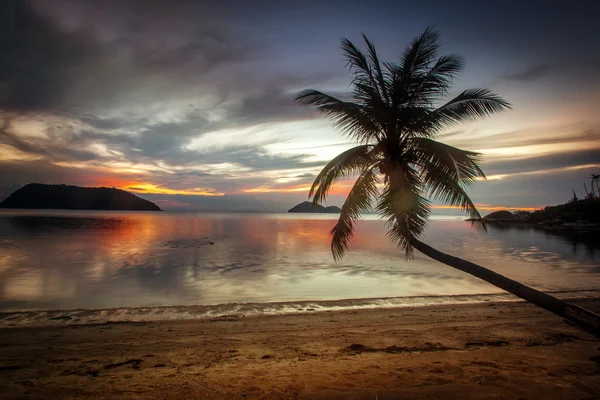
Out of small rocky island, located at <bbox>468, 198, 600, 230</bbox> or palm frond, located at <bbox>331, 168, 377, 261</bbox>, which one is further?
small rocky island, located at <bbox>468, 198, 600, 230</bbox>

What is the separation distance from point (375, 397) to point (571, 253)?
37.9 meters

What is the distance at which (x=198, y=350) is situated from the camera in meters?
7.51

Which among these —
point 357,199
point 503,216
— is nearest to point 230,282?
point 357,199

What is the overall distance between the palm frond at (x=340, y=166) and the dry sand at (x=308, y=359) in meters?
4.04

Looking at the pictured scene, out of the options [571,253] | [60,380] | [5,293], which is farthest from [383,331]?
[571,253]

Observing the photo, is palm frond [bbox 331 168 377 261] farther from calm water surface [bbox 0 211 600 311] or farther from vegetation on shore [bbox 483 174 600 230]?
vegetation on shore [bbox 483 174 600 230]

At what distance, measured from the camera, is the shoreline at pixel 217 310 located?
10.7 m

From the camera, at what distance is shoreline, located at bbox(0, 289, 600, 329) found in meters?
10.7

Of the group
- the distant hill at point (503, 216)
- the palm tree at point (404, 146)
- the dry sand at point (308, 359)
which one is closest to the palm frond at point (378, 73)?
the palm tree at point (404, 146)

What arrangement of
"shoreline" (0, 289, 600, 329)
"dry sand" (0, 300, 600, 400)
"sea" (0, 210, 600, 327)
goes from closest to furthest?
"dry sand" (0, 300, 600, 400) < "shoreline" (0, 289, 600, 329) < "sea" (0, 210, 600, 327)

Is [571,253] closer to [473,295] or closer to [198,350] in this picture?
[473,295]

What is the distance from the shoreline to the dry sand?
41.1 inches

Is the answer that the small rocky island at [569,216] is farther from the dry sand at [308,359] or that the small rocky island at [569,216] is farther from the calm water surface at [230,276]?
the dry sand at [308,359]

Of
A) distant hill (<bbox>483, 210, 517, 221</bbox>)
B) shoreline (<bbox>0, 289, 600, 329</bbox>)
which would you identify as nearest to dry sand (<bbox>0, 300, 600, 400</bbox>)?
shoreline (<bbox>0, 289, 600, 329</bbox>)
